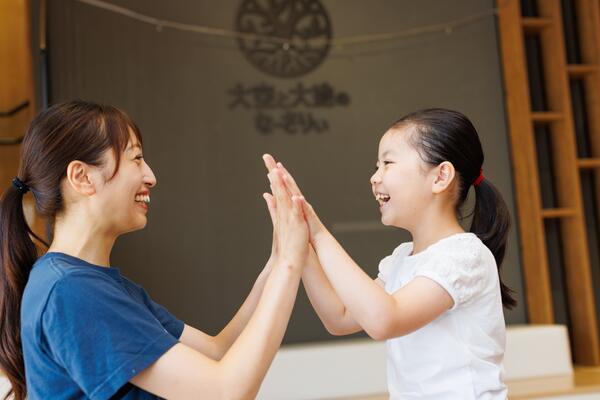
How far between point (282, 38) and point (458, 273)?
2.69m

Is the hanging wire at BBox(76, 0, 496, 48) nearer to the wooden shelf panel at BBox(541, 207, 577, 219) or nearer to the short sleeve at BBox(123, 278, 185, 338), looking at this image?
the wooden shelf panel at BBox(541, 207, 577, 219)

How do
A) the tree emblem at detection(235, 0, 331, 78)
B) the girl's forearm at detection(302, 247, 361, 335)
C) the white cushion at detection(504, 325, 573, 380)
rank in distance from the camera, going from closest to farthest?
1. the girl's forearm at detection(302, 247, 361, 335)
2. the white cushion at detection(504, 325, 573, 380)
3. the tree emblem at detection(235, 0, 331, 78)

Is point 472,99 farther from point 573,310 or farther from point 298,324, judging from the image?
point 298,324

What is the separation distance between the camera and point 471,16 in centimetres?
425

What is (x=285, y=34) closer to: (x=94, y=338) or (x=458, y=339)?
(x=458, y=339)

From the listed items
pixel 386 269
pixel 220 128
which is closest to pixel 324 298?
pixel 386 269

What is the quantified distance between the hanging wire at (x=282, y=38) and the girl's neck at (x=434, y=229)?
2.44 meters

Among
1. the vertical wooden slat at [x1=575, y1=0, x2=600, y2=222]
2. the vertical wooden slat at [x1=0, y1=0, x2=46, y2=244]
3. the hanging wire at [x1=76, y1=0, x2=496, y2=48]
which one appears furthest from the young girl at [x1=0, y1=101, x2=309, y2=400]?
the vertical wooden slat at [x1=575, y1=0, x2=600, y2=222]

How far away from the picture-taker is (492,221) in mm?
1723

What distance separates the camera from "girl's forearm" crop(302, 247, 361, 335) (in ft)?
5.52

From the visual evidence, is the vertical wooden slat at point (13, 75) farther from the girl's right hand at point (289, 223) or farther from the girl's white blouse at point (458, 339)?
the girl's white blouse at point (458, 339)

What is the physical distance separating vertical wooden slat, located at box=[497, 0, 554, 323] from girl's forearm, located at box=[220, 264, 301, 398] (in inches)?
124

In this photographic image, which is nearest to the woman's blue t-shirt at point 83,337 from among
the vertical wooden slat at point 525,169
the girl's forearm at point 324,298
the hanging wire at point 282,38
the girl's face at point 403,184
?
the girl's forearm at point 324,298

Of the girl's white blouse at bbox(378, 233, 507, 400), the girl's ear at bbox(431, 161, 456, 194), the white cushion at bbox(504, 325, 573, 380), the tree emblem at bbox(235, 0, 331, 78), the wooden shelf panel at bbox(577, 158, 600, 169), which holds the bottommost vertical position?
the white cushion at bbox(504, 325, 573, 380)
